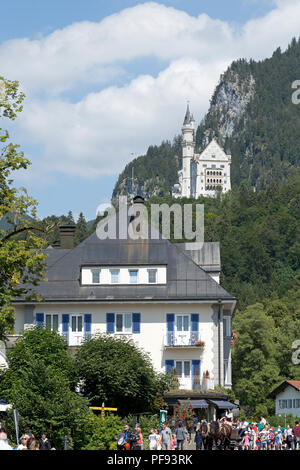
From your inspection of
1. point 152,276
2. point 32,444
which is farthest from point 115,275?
point 32,444

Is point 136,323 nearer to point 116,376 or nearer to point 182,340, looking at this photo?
point 182,340

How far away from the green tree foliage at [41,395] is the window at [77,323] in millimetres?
10734

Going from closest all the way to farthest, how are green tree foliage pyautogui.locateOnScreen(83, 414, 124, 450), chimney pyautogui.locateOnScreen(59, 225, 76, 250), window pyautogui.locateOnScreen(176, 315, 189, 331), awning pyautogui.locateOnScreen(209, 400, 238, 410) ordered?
green tree foliage pyautogui.locateOnScreen(83, 414, 124, 450), awning pyautogui.locateOnScreen(209, 400, 238, 410), window pyautogui.locateOnScreen(176, 315, 189, 331), chimney pyautogui.locateOnScreen(59, 225, 76, 250)

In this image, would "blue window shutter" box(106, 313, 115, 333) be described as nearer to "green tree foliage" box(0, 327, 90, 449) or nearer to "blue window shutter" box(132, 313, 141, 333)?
"blue window shutter" box(132, 313, 141, 333)

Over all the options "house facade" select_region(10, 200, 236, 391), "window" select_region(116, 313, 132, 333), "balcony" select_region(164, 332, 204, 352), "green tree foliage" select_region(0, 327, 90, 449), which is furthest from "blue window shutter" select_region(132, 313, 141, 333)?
"green tree foliage" select_region(0, 327, 90, 449)

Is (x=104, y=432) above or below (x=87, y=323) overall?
below

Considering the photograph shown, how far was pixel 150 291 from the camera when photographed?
6419 cm

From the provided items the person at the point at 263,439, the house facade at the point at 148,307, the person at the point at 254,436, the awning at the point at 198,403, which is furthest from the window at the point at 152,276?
the person at the point at 263,439

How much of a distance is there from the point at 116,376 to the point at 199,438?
375 inches

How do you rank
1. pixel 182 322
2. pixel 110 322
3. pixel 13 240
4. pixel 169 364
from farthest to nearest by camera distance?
pixel 110 322 < pixel 182 322 < pixel 169 364 < pixel 13 240

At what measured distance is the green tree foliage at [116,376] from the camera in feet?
178

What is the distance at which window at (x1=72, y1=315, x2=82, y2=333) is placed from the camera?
64.0m

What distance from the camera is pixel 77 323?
64.1m

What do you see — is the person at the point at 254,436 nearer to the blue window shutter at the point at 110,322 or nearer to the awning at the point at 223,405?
the awning at the point at 223,405
